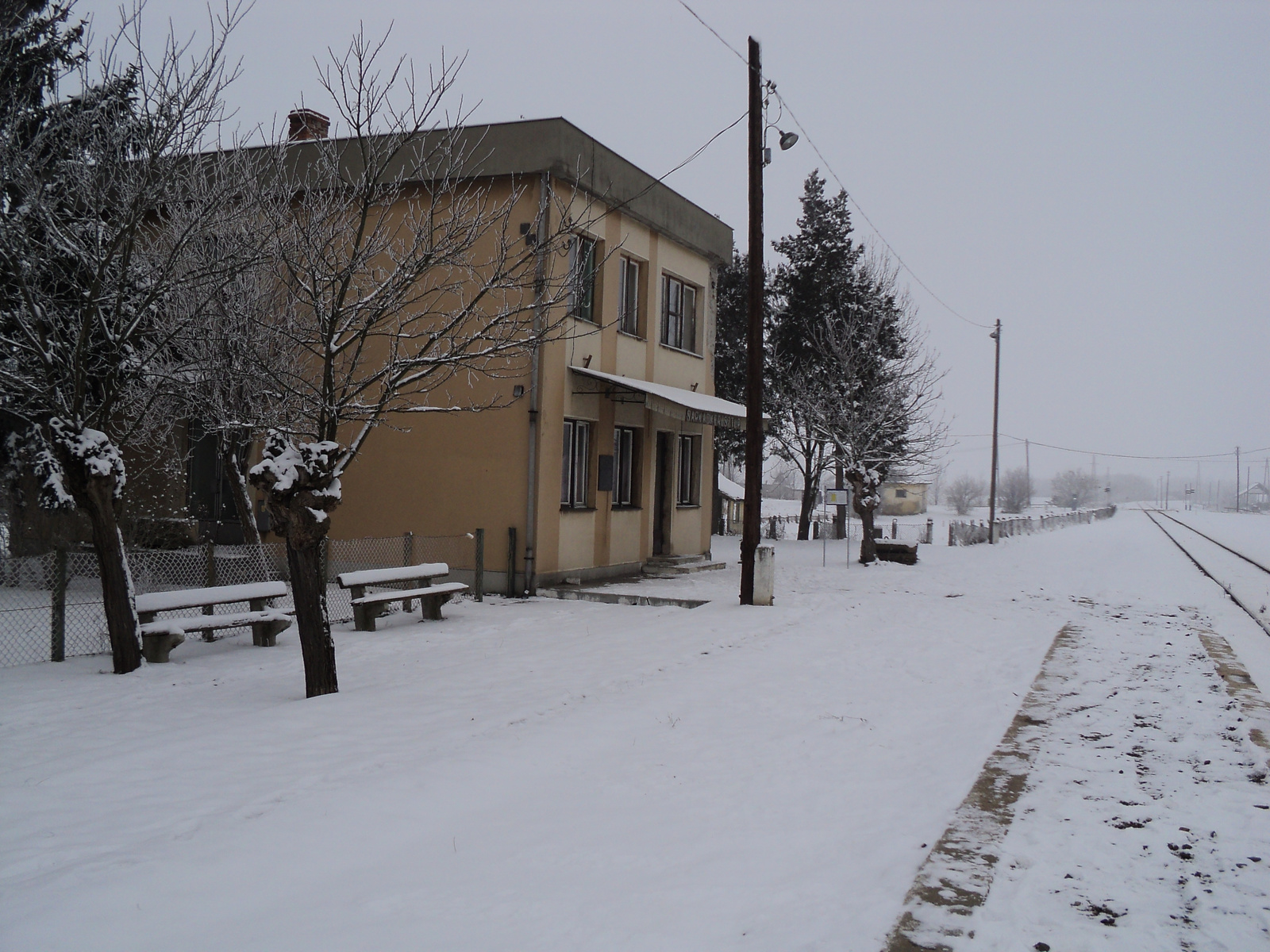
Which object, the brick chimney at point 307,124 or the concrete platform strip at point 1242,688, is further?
the brick chimney at point 307,124

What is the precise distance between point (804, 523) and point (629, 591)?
2020 cm

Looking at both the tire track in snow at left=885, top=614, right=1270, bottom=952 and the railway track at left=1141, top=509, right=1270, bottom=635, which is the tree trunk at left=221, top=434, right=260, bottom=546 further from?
the railway track at left=1141, top=509, right=1270, bottom=635

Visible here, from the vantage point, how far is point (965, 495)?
102 metres

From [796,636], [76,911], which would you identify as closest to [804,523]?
[796,636]

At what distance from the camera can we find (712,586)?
16.4 meters

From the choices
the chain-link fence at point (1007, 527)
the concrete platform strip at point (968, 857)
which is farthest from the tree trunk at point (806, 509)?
the concrete platform strip at point (968, 857)

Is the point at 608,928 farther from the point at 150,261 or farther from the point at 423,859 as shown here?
the point at 150,261

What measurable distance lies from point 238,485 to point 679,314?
9.21 metres

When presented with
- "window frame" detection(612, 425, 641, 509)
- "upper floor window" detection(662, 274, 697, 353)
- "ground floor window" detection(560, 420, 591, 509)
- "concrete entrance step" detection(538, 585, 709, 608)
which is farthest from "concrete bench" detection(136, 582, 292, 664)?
"upper floor window" detection(662, 274, 697, 353)

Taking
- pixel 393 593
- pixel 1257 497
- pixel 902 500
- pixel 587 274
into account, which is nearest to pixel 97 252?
pixel 393 593

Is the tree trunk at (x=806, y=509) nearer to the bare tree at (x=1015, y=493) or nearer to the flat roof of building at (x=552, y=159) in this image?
the flat roof of building at (x=552, y=159)

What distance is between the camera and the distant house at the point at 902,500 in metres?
76.6

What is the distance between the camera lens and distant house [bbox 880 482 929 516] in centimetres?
7662

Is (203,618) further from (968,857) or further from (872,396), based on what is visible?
(872,396)
